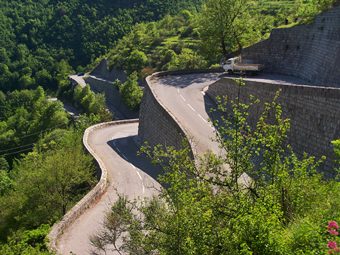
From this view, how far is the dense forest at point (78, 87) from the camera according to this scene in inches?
425

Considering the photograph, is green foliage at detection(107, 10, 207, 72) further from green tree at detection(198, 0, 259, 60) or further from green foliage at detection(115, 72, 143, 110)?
green tree at detection(198, 0, 259, 60)

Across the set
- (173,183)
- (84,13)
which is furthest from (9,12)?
(173,183)

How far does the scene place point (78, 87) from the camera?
78688 mm

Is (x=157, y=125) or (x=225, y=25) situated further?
(x=225, y=25)

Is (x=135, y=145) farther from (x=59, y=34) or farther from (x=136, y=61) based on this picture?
(x=59, y=34)

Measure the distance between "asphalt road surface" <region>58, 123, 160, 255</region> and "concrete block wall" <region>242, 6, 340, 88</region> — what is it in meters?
12.0

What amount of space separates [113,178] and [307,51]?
1622 centimetres

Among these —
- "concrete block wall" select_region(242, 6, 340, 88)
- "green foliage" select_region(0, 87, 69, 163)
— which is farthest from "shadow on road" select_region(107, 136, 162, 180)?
"green foliage" select_region(0, 87, 69, 163)

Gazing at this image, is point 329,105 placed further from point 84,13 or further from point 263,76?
point 84,13

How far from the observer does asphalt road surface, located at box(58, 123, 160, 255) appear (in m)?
19.7

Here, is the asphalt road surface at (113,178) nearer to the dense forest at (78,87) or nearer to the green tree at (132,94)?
the dense forest at (78,87)

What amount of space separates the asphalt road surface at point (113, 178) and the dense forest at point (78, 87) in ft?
4.85

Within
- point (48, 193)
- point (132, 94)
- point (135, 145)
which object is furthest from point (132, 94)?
point (48, 193)

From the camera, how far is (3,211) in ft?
88.8
